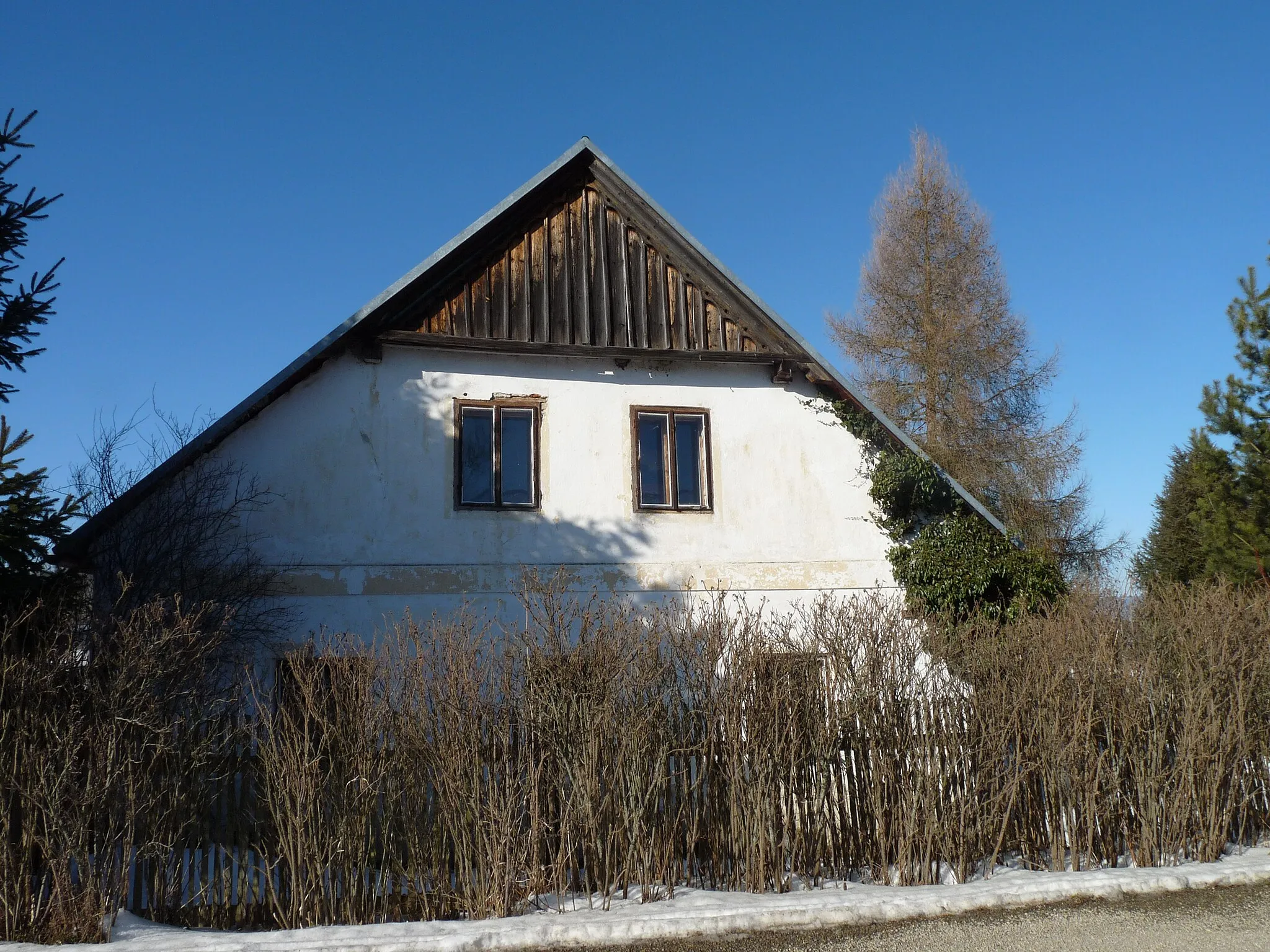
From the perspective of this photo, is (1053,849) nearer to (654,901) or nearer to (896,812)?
(896,812)

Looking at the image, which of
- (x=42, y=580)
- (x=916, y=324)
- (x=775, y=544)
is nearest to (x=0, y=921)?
(x=42, y=580)

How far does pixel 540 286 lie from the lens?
42.3ft

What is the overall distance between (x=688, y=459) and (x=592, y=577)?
2.15m

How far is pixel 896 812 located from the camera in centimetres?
838

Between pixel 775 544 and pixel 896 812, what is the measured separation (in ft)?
16.6

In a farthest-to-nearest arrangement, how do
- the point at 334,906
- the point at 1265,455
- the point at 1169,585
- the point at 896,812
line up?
1. the point at 1265,455
2. the point at 1169,585
3. the point at 896,812
4. the point at 334,906

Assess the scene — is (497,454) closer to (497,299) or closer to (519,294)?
(497,299)

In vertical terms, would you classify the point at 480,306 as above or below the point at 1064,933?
above

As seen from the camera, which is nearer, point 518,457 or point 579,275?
point 518,457

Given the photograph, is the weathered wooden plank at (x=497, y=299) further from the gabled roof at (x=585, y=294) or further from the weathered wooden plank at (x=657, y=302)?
the weathered wooden plank at (x=657, y=302)

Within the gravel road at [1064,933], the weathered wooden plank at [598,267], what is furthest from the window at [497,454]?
the gravel road at [1064,933]

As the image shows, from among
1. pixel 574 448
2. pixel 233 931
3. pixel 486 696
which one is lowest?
pixel 233 931

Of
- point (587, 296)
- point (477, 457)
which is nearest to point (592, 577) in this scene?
point (477, 457)

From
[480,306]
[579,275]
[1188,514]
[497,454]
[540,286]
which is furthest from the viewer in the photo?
[1188,514]
